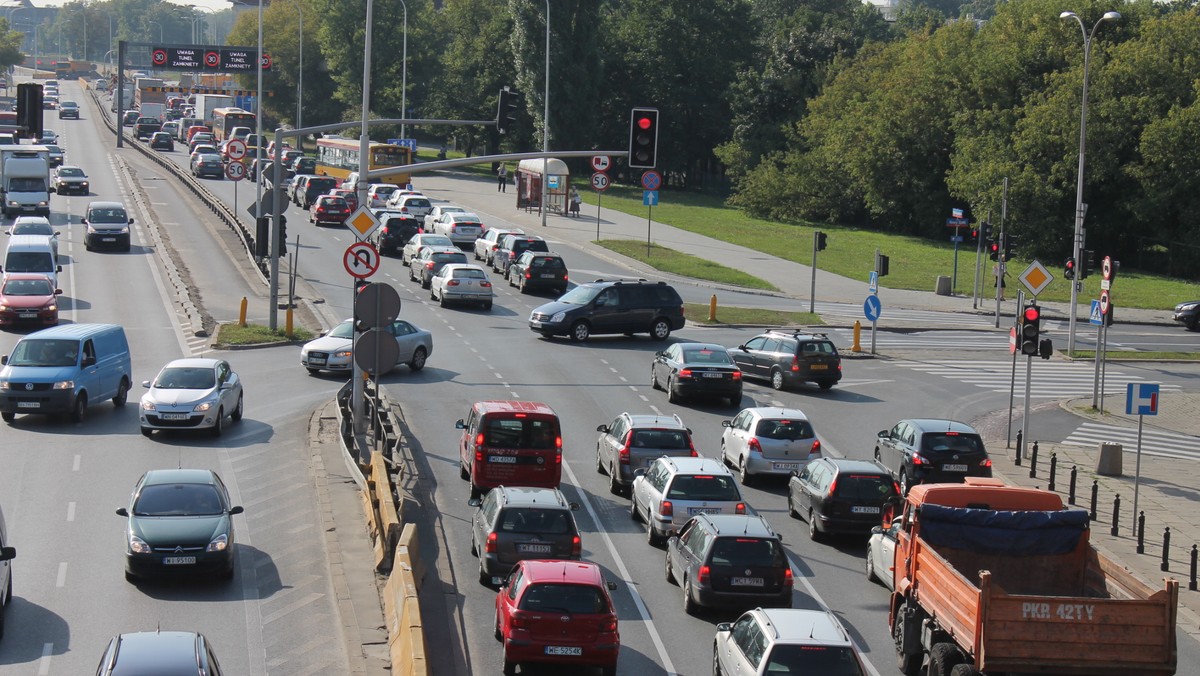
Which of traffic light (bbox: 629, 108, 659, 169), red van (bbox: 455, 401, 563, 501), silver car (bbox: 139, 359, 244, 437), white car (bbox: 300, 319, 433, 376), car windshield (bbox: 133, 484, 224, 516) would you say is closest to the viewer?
car windshield (bbox: 133, 484, 224, 516)

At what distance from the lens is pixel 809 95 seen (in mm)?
96812

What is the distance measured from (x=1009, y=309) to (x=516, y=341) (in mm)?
24869

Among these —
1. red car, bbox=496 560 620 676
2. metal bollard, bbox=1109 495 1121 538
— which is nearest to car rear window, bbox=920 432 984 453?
metal bollard, bbox=1109 495 1121 538

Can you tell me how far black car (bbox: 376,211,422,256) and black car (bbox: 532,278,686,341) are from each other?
17080 mm

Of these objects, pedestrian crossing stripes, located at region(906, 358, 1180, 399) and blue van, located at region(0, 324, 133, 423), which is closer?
blue van, located at region(0, 324, 133, 423)

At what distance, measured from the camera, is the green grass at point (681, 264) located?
57.9m

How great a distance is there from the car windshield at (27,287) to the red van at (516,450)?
21.8 metres

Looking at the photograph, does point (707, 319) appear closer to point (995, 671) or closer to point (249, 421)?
point (249, 421)

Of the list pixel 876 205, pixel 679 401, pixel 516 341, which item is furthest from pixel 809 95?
pixel 679 401

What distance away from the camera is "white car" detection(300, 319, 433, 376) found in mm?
34844

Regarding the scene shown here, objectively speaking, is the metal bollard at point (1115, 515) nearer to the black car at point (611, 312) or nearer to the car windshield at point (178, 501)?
the car windshield at point (178, 501)

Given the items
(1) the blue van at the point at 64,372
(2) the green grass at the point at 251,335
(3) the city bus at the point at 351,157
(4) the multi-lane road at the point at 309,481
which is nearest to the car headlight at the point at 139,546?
(4) the multi-lane road at the point at 309,481

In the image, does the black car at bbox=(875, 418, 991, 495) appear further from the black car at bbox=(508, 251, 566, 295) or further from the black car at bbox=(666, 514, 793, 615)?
the black car at bbox=(508, 251, 566, 295)

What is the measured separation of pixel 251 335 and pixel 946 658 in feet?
93.1
